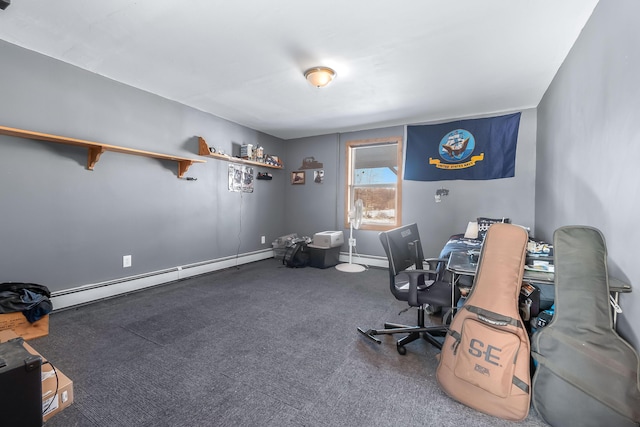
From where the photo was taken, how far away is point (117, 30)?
2119mm

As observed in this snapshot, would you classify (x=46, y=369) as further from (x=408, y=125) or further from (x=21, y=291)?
(x=408, y=125)

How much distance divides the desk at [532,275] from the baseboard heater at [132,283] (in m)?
3.42

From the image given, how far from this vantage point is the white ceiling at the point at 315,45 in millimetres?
1862

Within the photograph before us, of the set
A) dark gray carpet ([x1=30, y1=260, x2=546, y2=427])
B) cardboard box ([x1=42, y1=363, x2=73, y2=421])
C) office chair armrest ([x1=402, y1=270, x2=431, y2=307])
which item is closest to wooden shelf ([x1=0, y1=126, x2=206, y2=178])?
dark gray carpet ([x1=30, y1=260, x2=546, y2=427])

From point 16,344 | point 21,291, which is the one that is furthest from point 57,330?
point 16,344

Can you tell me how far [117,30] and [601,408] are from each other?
12.3 feet

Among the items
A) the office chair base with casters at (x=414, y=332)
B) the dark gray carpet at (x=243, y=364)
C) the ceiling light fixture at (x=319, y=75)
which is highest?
the ceiling light fixture at (x=319, y=75)

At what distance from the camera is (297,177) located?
543 cm

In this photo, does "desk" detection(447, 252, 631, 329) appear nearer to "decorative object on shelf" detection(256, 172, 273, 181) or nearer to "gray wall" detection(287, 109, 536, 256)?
"gray wall" detection(287, 109, 536, 256)

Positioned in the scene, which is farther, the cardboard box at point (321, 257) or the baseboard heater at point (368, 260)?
the baseboard heater at point (368, 260)

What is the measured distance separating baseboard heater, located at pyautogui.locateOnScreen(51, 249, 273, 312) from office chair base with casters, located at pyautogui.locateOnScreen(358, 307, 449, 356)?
8.88 feet

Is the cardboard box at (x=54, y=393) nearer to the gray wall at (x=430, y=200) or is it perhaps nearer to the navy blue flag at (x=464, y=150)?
the gray wall at (x=430, y=200)

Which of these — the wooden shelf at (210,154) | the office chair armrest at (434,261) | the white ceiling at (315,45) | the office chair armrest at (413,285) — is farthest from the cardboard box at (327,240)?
the office chair armrest at (413,285)

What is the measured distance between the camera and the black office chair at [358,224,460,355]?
192 centimetres
